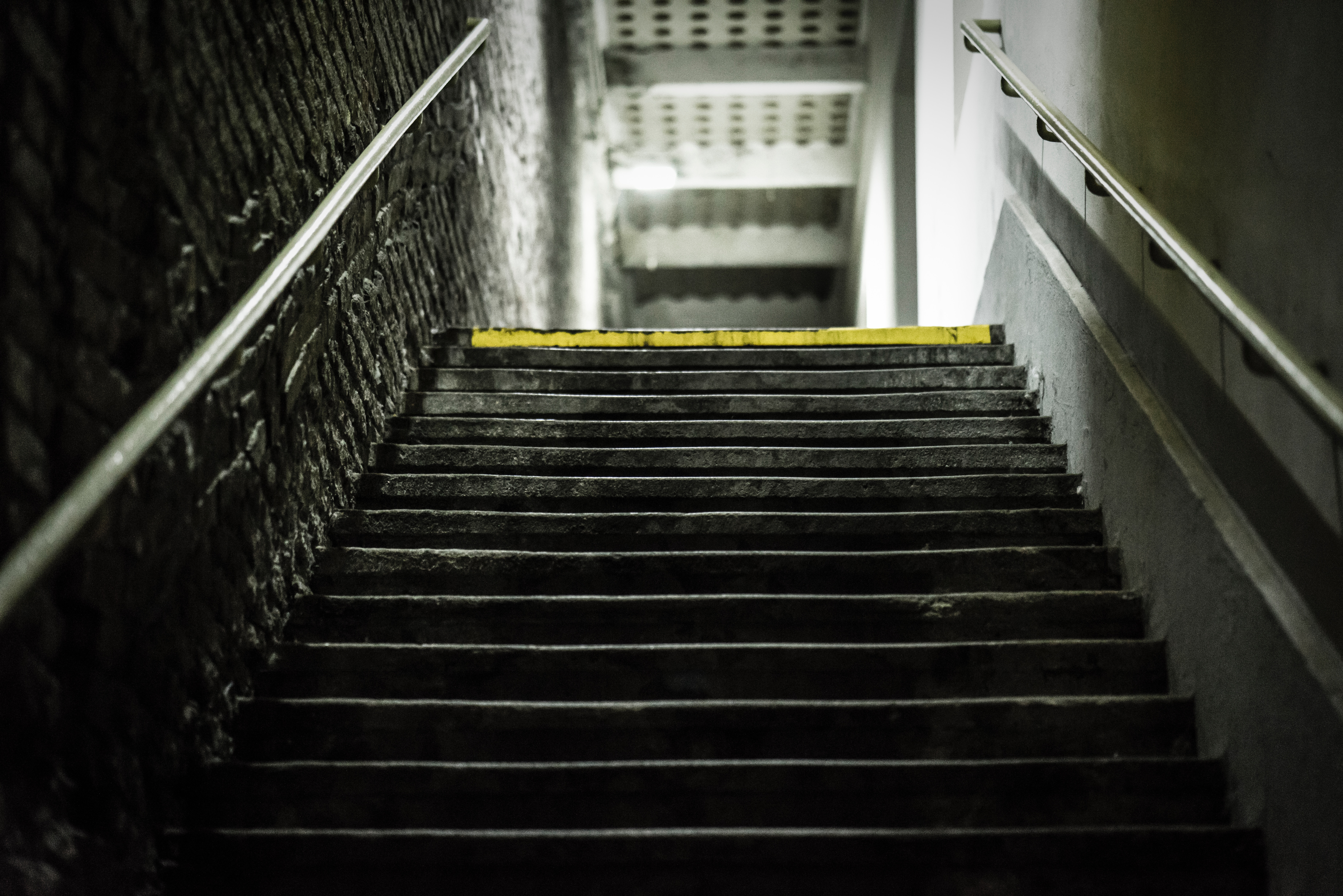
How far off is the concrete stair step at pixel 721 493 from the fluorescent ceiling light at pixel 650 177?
648 cm

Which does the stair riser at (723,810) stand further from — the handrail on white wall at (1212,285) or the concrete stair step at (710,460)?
the concrete stair step at (710,460)

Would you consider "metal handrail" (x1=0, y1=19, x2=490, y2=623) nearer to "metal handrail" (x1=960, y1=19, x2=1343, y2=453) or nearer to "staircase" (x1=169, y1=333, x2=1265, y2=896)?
"staircase" (x1=169, y1=333, x2=1265, y2=896)

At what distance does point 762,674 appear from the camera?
2.33 meters

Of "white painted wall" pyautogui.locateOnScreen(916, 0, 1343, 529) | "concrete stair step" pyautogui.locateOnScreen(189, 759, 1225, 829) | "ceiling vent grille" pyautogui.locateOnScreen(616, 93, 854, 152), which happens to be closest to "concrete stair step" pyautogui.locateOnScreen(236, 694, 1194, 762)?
"concrete stair step" pyautogui.locateOnScreen(189, 759, 1225, 829)

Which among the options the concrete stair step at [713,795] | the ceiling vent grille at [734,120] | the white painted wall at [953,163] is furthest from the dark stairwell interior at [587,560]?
the ceiling vent grille at [734,120]

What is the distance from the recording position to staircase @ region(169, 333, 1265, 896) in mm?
1847

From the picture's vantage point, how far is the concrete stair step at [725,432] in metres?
3.30

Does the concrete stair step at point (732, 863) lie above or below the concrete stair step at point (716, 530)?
below

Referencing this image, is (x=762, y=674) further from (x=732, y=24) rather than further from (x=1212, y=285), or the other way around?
(x=732, y=24)

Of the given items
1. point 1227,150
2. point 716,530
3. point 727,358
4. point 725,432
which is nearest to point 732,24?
point 727,358

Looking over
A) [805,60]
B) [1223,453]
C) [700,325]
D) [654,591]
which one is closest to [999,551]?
[1223,453]

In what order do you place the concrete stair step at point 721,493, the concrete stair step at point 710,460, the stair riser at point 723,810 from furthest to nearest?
the concrete stair step at point 710,460 → the concrete stair step at point 721,493 → the stair riser at point 723,810

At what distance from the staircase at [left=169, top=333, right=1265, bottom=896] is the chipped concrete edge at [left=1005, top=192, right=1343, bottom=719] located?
1.16ft

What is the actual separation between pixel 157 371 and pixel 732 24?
713 centimetres
